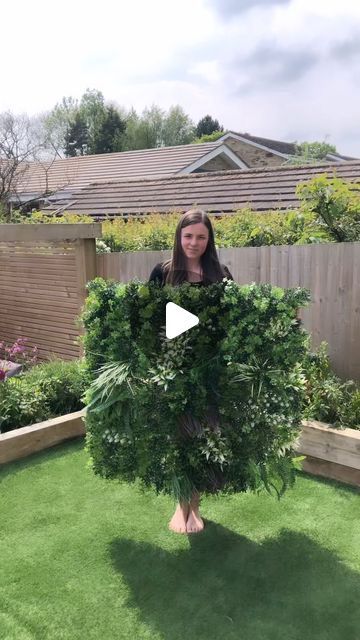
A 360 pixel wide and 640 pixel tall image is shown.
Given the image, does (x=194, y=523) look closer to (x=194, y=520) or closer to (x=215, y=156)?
(x=194, y=520)

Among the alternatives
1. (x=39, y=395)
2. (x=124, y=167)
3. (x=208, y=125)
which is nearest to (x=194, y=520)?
(x=39, y=395)

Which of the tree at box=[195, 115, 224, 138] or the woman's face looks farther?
the tree at box=[195, 115, 224, 138]

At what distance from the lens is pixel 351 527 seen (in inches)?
119

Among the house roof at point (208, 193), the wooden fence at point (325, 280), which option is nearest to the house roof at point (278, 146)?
the house roof at point (208, 193)

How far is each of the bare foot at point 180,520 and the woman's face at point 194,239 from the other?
4.55ft

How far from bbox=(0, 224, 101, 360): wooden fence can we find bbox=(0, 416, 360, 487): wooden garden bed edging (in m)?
1.79

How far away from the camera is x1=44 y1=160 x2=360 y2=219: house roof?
411 inches

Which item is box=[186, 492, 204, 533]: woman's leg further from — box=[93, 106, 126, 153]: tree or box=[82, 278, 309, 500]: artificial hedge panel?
box=[93, 106, 126, 153]: tree

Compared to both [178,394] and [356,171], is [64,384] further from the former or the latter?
[356,171]

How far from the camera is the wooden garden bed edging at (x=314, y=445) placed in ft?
11.4

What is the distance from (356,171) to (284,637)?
968 cm

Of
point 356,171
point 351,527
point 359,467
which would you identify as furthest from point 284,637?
point 356,171

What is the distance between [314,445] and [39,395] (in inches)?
89.2

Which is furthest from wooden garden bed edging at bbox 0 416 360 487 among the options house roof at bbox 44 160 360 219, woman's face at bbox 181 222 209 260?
house roof at bbox 44 160 360 219
